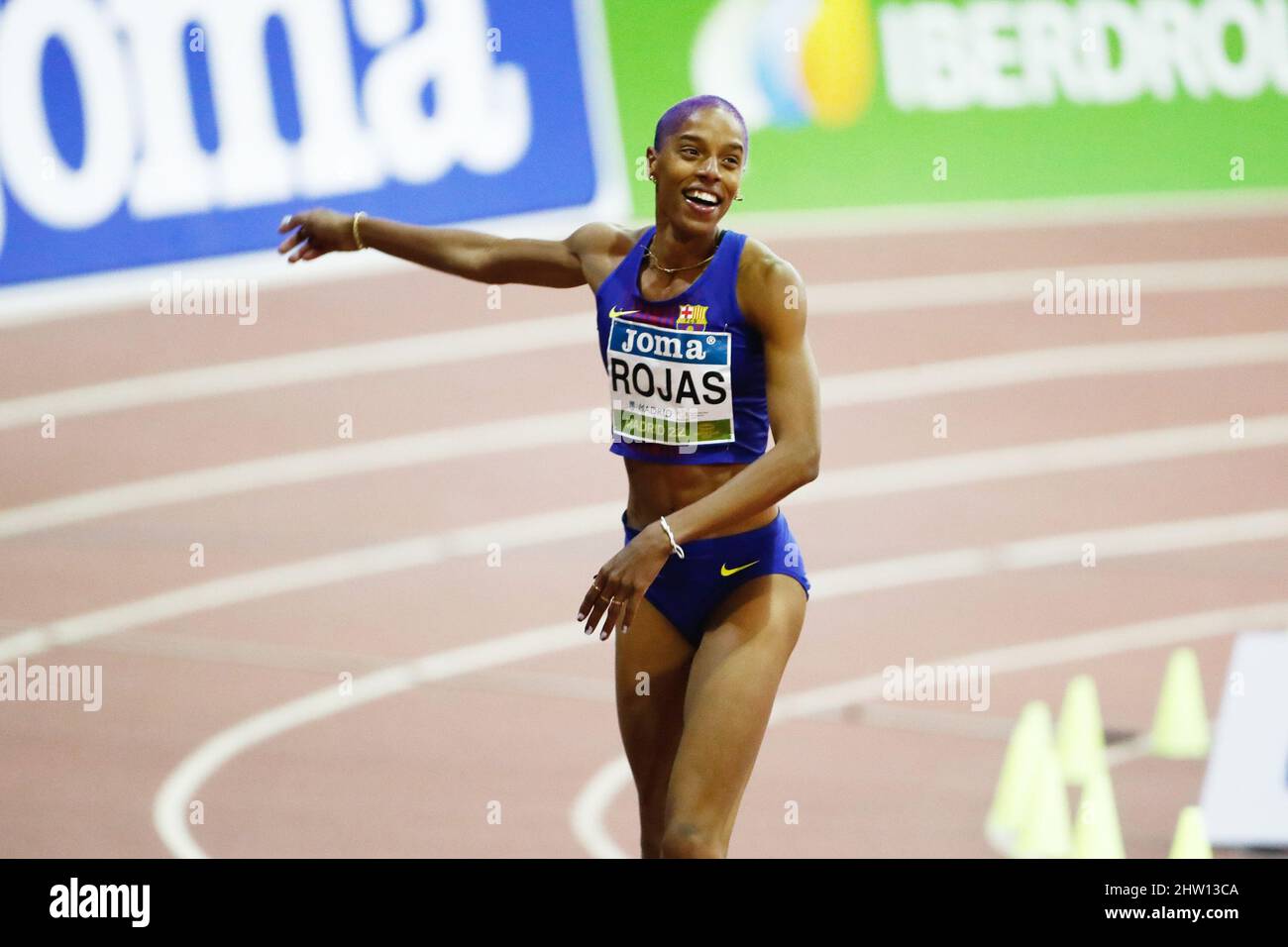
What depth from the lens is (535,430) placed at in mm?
11312

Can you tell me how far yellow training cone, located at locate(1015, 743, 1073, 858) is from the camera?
19.6 ft

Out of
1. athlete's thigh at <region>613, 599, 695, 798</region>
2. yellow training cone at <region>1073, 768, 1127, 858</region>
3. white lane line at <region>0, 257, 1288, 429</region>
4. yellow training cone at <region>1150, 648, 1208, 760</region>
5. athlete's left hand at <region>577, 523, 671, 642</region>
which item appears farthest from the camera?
white lane line at <region>0, 257, 1288, 429</region>

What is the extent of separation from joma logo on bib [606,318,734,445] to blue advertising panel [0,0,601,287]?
714cm

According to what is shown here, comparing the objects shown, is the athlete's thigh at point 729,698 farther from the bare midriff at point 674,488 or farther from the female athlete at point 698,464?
the bare midriff at point 674,488

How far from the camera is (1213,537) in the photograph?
1026 centimetres

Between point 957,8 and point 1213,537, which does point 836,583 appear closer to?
point 1213,537

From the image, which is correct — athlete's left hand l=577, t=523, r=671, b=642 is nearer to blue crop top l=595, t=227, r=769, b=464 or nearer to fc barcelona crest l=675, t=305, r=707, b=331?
blue crop top l=595, t=227, r=769, b=464

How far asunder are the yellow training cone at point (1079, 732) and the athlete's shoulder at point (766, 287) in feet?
10.7

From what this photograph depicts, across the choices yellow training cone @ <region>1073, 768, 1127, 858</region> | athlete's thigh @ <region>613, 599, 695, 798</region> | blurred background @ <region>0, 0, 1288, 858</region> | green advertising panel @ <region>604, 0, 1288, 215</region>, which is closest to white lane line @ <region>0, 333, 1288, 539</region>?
blurred background @ <region>0, 0, 1288, 858</region>

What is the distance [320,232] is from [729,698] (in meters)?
1.65

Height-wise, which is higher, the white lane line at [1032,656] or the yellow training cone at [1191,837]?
the white lane line at [1032,656]

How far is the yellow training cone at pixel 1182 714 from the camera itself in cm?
720

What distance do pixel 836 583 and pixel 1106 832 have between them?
12.3 feet

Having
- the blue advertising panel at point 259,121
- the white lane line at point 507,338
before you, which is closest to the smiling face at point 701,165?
the blue advertising panel at point 259,121
